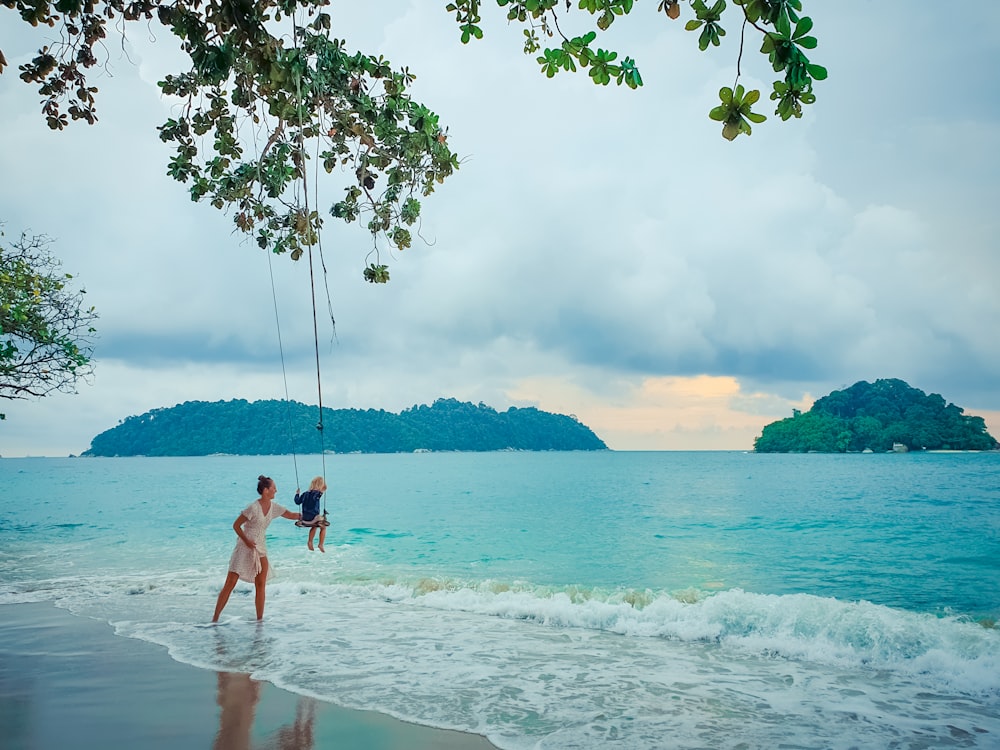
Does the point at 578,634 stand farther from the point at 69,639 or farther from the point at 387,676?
the point at 69,639

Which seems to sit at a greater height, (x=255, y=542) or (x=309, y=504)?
(x=309, y=504)

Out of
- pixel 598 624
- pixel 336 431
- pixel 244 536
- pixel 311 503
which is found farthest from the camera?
pixel 336 431

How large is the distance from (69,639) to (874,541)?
87.5ft

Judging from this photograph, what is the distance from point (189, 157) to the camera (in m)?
5.35

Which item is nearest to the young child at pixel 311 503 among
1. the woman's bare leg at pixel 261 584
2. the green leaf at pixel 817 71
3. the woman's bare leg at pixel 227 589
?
the woman's bare leg at pixel 261 584

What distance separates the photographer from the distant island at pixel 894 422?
107000mm

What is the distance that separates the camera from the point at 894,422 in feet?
359

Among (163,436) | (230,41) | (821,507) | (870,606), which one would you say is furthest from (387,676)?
(163,436)

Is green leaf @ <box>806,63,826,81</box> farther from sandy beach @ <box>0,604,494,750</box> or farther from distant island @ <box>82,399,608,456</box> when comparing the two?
distant island @ <box>82,399,608,456</box>

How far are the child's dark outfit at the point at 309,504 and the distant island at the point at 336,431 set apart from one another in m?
85.7

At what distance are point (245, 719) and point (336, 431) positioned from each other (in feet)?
414

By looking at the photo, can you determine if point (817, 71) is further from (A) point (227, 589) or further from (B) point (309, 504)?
(A) point (227, 589)

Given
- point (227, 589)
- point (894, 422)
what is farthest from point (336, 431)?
point (227, 589)

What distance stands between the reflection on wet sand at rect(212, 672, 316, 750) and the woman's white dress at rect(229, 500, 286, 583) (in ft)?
6.25
